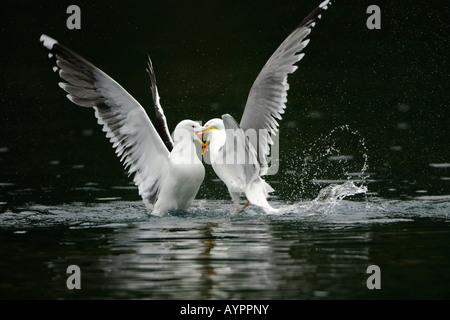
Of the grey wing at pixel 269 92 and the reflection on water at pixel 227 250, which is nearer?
the reflection on water at pixel 227 250

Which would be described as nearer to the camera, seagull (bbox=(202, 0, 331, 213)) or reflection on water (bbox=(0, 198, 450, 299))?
reflection on water (bbox=(0, 198, 450, 299))

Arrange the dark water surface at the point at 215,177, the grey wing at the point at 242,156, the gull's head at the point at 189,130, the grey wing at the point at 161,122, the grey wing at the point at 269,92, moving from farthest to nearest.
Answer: the grey wing at the point at 161,122
the grey wing at the point at 269,92
the gull's head at the point at 189,130
the grey wing at the point at 242,156
the dark water surface at the point at 215,177

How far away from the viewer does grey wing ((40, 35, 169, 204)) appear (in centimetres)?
870

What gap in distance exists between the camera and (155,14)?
21.8m

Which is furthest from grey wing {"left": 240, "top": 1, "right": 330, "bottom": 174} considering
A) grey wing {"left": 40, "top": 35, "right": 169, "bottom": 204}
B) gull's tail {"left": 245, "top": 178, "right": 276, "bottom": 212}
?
grey wing {"left": 40, "top": 35, "right": 169, "bottom": 204}

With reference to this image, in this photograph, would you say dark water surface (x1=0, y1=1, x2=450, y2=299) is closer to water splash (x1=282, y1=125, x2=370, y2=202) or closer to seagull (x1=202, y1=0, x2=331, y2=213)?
water splash (x1=282, y1=125, x2=370, y2=202)

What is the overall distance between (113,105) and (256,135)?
1446 mm

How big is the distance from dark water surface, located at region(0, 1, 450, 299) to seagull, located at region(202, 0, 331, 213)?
289mm

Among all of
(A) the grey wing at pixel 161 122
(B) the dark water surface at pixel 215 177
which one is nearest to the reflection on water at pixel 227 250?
(B) the dark water surface at pixel 215 177

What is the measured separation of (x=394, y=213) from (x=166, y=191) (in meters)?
2.10

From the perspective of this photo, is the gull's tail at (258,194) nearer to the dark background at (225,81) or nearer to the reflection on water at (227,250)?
the reflection on water at (227,250)

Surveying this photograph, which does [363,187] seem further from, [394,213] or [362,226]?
[362,226]

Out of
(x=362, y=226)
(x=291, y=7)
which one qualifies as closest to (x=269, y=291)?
(x=362, y=226)

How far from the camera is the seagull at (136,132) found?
28.7 ft
